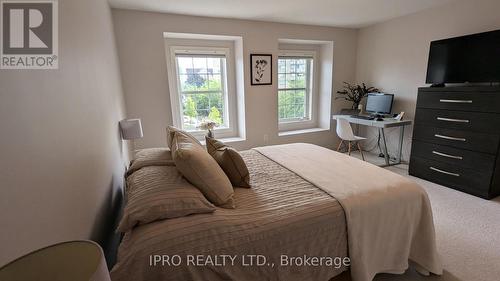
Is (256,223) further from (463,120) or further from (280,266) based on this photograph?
(463,120)

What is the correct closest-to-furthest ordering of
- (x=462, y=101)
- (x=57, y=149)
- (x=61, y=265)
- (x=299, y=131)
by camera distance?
(x=61, y=265)
(x=57, y=149)
(x=462, y=101)
(x=299, y=131)

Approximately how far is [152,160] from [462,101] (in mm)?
3287

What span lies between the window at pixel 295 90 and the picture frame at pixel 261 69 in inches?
20.8

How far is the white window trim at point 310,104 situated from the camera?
4.39 meters

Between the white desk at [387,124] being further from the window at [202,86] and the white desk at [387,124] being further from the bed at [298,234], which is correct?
the window at [202,86]

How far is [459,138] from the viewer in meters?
2.74

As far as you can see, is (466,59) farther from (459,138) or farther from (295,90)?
(295,90)

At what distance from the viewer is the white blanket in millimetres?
1384

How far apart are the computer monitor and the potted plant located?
0.50ft

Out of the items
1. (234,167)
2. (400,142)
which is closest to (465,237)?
(400,142)

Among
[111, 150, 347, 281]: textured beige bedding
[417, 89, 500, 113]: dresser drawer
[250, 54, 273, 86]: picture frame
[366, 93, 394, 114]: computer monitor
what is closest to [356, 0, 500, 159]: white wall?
[366, 93, 394, 114]: computer monitor

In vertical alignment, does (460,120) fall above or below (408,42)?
below
